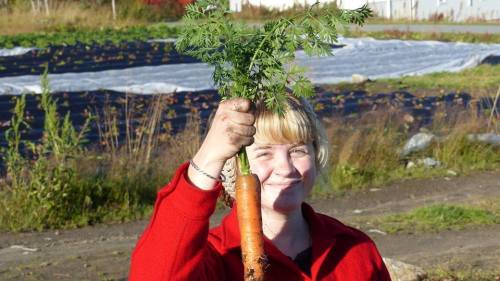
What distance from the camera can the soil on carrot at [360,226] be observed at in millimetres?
6012

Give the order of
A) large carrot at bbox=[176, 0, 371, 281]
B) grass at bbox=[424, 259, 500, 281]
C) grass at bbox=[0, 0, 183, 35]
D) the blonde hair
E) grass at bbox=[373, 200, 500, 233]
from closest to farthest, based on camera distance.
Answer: large carrot at bbox=[176, 0, 371, 281]
the blonde hair
grass at bbox=[424, 259, 500, 281]
grass at bbox=[373, 200, 500, 233]
grass at bbox=[0, 0, 183, 35]

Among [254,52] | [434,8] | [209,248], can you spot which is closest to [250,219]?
[209,248]

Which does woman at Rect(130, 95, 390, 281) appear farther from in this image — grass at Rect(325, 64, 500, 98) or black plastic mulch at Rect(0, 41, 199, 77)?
black plastic mulch at Rect(0, 41, 199, 77)

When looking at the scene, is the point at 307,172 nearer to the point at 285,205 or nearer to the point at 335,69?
the point at 285,205

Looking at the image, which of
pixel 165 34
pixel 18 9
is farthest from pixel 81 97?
pixel 18 9

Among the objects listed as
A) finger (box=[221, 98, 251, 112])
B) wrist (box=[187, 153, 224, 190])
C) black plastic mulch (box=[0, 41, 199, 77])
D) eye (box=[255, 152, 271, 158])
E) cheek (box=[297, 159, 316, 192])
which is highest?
finger (box=[221, 98, 251, 112])

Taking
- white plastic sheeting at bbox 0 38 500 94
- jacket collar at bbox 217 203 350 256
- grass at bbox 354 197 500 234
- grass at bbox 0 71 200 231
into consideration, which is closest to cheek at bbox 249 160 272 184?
jacket collar at bbox 217 203 350 256

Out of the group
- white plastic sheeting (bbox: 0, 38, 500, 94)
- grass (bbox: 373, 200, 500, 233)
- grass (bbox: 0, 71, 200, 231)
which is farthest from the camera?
white plastic sheeting (bbox: 0, 38, 500, 94)

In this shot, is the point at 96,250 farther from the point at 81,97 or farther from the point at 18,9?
the point at 18,9

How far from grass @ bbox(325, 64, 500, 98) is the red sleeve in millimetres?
12431

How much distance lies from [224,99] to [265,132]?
0.31 metres

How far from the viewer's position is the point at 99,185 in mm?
7902

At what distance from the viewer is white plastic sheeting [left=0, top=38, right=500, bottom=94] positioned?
1519 centimetres

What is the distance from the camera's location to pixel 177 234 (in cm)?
214
